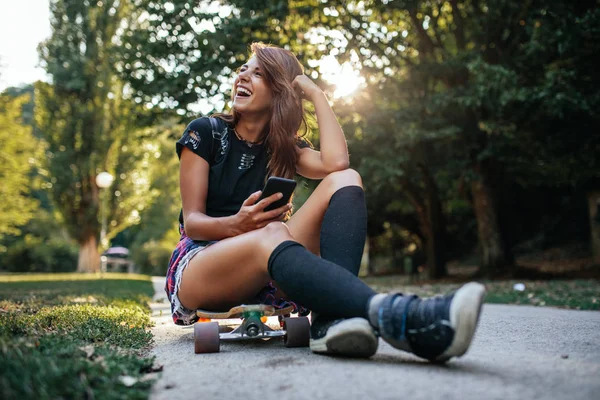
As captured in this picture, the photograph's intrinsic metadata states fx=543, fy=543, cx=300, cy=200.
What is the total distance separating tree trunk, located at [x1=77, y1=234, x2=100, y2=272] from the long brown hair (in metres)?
20.4

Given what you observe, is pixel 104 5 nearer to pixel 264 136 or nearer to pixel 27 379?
pixel 264 136

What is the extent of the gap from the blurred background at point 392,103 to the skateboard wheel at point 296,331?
4.09 feet

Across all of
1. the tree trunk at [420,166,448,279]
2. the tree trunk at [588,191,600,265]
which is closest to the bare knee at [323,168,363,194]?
the tree trunk at [420,166,448,279]

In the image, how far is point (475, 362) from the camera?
78.9 inches

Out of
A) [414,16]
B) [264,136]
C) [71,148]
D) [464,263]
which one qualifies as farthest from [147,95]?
[464,263]

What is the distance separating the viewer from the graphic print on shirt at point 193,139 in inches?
105

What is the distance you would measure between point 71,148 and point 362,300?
69.5 feet

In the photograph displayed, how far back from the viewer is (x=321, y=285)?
2.02 m

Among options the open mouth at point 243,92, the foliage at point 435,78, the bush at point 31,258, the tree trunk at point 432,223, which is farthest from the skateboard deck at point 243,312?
the bush at point 31,258

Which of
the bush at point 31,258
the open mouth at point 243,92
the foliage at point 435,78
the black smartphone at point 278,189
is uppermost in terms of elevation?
the foliage at point 435,78

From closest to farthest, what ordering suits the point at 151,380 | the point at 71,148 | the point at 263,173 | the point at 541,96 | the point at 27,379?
the point at 27,379 < the point at 151,380 < the point at 263,173 < the point at 541,96 < the point at 71,148

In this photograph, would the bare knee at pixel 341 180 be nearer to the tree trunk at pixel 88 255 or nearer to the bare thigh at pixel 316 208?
the bare thigh at pixel 316 208

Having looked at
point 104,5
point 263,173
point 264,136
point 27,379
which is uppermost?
point 104,5

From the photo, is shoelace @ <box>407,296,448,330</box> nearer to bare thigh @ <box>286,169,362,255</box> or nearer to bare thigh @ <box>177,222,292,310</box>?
bare thigh @ <box>177,222,292,310</box>
